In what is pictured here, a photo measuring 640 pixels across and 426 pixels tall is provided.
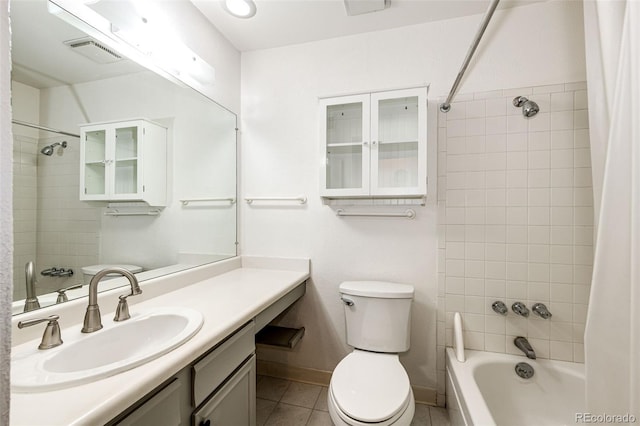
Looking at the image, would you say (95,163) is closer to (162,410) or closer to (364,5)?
(162,410)

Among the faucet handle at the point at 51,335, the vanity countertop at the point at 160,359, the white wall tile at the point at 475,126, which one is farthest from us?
the white wall tile at the point at 475,126

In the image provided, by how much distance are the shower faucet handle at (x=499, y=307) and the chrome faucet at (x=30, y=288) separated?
2.05 m

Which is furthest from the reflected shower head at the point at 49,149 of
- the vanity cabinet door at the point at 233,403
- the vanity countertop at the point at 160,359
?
the vanity cabinet door at the point at 233,403

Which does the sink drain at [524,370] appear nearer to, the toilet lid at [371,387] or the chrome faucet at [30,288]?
the toilet lid at [371,387]

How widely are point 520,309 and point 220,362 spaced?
156cm

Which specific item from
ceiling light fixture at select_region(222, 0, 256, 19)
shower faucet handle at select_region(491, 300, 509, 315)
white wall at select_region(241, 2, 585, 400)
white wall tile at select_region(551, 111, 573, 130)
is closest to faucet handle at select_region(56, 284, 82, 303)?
white wall at select_region(241, 2, 585, 400)

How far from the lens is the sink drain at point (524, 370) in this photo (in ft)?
4.65

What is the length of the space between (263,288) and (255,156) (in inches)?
39.7

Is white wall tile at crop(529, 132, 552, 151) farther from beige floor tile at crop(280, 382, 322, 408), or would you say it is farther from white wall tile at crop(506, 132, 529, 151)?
beige floor tile at crop(280, 382, 322, 408)

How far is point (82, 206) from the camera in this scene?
40.9 inches

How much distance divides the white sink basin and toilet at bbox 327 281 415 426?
0.70 metres

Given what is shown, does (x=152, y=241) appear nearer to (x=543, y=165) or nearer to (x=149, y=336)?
(x=149, y=336)

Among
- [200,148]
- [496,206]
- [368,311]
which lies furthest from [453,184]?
[200,148]

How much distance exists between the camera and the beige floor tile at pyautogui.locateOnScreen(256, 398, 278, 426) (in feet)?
4.99
